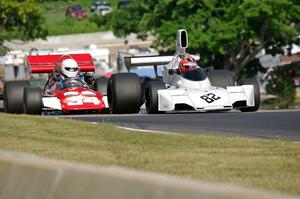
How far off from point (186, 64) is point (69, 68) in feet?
10.2

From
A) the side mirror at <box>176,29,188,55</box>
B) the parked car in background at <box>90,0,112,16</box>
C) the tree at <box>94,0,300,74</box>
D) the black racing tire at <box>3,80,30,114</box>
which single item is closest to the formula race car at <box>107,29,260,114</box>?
the side mirror at <box>176,29,188,55</box>

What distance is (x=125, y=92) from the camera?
24.6m

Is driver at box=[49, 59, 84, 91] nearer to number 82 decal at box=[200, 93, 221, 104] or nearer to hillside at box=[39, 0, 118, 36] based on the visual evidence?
number 82 decal at box=[200, 93, 221, 104]

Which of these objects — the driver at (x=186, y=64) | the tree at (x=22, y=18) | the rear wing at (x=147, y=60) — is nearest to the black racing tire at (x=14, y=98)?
the rear wing at (x=147, y=60)

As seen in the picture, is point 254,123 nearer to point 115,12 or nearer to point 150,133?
point 150,133

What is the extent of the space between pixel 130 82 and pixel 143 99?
1573 millimetres

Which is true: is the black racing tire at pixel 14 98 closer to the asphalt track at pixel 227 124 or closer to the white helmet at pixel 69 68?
the white helmet at pixel 69 68

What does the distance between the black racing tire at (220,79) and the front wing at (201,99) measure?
98 centimetres

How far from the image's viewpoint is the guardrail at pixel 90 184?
6.51 meters

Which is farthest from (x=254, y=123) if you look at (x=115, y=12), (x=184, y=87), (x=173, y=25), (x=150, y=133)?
(x=115, y=12)

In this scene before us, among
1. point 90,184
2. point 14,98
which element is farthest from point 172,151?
point 14,98

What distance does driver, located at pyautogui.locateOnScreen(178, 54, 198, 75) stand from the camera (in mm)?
25102

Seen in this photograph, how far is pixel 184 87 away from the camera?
24375mm

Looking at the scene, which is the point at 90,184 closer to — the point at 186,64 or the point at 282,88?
the point at 186,64
